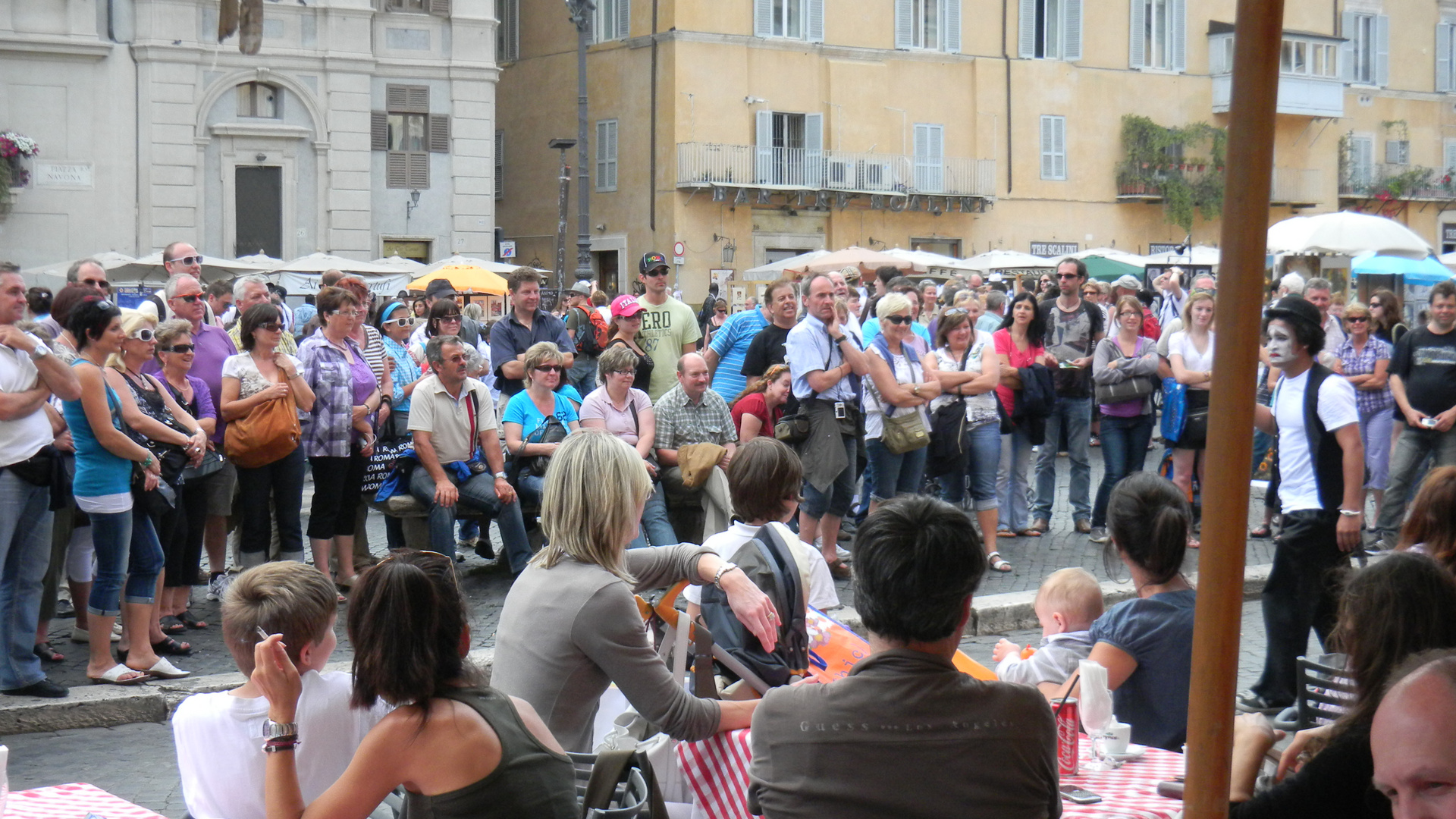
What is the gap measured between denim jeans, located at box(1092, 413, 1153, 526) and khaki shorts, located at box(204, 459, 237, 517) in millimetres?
5593

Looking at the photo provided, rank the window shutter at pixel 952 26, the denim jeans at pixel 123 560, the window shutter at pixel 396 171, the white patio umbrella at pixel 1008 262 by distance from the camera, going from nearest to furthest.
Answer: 1. the denim jeans at pixel 123 560
2. the white patio umbrella at pixel 1008 262
3. the window shutter at pixel 396 171
4. the window shutter at pixel 952 26

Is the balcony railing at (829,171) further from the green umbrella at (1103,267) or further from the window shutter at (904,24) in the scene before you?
the green umbrella at (1103,267)

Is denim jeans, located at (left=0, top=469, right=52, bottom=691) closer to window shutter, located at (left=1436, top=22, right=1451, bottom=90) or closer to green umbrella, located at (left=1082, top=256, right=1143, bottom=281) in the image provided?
green umbrella, located at (left=1082, top=256, right=1143, bottom=281)

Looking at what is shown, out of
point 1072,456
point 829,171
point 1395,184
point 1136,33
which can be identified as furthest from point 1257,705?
point 1395,184

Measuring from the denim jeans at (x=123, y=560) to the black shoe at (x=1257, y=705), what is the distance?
4.83 m

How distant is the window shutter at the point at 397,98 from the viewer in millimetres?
28922

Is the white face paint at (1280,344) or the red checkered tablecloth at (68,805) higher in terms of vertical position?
the white face paint at (1280,344)

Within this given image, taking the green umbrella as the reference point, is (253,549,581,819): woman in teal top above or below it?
below

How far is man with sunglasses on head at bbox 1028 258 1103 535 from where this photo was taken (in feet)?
33.9

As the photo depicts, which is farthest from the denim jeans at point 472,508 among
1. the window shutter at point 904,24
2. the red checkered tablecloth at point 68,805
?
the window shutter at point 904,24

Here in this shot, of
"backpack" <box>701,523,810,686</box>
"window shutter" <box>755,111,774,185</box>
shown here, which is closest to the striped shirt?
"backpack" <box>701,523,810,686</box>

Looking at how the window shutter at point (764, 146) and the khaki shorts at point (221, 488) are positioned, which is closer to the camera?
the khaki shorts at point (221, 488)

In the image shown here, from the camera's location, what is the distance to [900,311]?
8.84m

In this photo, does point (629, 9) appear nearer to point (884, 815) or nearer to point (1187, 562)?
point (1187, 562)
